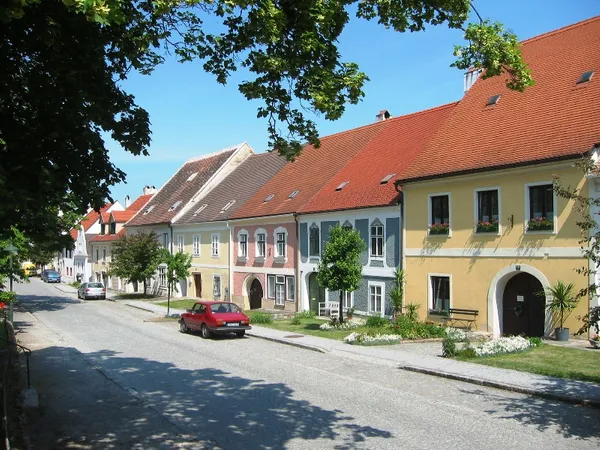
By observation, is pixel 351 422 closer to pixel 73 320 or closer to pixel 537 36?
pixel 537 36

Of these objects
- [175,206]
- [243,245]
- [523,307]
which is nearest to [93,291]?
[175,206]

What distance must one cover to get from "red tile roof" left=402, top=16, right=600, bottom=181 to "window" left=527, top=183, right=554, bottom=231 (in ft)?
3.54

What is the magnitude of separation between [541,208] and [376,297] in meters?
8.75

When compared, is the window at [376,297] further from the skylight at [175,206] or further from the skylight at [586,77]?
the skylight at [175,206]

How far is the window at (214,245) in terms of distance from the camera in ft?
127

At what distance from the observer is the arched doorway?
98.4ft

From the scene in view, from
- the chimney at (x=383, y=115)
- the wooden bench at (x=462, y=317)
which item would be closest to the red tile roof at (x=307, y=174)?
the chimney at (x=383, y=115)

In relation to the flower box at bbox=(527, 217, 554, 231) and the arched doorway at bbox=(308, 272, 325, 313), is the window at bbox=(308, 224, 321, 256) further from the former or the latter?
the flower box at bbox=(527, 217, 554, 231)

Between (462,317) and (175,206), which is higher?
(175,206)

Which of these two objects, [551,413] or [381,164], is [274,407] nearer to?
[551,413]

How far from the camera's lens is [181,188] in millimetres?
48344

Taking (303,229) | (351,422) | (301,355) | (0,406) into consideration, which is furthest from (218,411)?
(303,229)

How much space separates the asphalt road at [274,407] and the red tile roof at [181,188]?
27.3m

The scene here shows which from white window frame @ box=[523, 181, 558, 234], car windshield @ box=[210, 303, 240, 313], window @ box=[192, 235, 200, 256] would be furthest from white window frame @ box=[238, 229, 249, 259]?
white window frame @ box=[523, 181, 558, 234]
